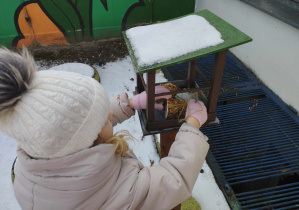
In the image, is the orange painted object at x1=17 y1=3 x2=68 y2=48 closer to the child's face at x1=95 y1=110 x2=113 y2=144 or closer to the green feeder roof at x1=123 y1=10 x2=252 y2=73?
the green feeder roof at x1=123 y1=10 x2=252 y2=73

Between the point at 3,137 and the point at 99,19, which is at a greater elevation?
the point at 99,19

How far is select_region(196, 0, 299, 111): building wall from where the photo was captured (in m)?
2.71

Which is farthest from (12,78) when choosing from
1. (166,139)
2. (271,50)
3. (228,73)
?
(228,73)

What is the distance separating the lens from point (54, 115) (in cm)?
87

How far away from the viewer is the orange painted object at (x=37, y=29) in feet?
13.2

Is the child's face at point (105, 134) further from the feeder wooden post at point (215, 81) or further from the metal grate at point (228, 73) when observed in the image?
the metal grate at point (228, 73)

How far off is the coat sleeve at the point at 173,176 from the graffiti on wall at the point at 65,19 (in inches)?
145

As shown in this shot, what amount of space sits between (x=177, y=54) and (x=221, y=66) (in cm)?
27

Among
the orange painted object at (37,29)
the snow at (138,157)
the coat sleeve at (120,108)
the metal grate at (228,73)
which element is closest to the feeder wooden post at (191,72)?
the coat sleeve at (120,108)

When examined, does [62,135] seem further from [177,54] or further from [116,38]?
[116,38]

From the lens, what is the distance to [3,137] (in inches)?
109

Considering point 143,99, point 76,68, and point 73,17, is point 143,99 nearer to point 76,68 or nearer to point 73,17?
point 76,68

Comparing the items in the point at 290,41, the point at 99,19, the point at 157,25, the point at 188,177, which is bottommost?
the point at 99,19

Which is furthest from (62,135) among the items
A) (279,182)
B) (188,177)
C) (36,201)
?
(279,182)
